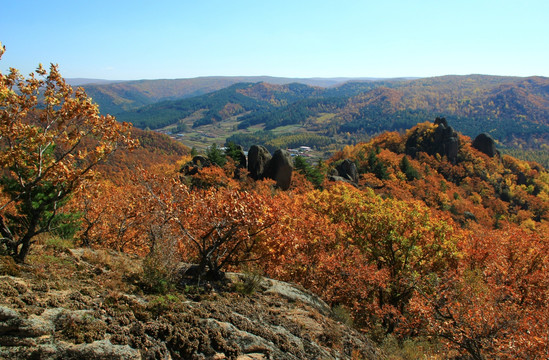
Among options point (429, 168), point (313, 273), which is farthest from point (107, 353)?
point (429, 168)

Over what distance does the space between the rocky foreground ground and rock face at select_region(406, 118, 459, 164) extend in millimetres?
130750

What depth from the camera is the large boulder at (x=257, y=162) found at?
247 feet

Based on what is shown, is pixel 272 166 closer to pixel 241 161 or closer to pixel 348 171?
pixel 241 161

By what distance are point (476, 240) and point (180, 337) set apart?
33.3m

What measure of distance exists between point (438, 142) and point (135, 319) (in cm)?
14004

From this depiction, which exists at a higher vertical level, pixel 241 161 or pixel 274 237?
pixel 274 237

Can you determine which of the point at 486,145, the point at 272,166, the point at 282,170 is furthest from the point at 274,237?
the point at 486,145

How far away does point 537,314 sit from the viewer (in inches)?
732

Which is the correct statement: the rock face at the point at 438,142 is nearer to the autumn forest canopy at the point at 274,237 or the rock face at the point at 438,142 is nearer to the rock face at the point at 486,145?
the rock face at the point at 486,145

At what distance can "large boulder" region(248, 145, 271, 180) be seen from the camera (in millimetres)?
75250

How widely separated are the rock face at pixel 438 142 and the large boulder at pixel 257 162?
264 ft

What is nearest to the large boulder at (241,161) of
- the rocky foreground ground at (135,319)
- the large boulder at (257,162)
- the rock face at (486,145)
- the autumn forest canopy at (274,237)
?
the large boulder at (257,162)

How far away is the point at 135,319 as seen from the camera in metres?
8.83

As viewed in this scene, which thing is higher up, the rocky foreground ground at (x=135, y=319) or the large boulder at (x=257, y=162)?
the rocky foreground ground at (x=135, y=319)
